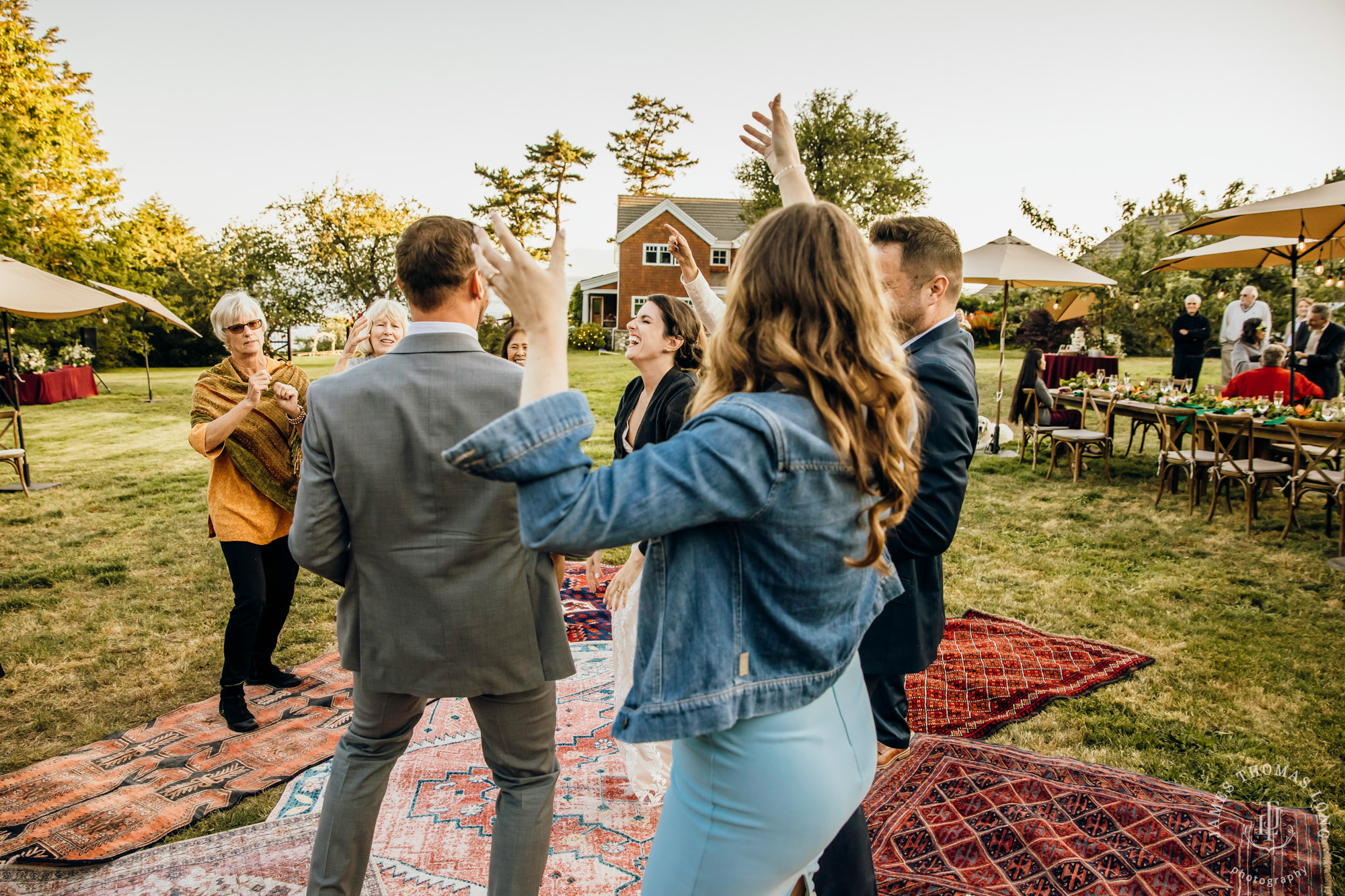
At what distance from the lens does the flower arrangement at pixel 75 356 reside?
20456mm

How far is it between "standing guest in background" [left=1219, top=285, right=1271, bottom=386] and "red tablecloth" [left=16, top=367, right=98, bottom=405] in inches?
947

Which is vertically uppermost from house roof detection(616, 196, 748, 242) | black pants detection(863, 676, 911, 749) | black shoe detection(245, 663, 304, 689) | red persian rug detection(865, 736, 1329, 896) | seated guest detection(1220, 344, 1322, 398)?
house roof detection(616, 196, 748, 242)

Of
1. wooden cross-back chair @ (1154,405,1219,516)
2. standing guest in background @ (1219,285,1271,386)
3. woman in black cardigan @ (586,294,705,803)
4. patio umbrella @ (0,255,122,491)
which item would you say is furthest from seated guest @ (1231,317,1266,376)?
patio umbrella @ (0,255,122,491)

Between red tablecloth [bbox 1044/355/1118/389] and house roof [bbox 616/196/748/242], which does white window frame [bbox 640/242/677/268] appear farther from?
red tablecloth [bbox 1044/355/1118/389]

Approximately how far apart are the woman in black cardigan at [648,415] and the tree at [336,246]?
31453mm

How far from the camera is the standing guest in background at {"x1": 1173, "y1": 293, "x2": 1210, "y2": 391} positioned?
40.7 ft

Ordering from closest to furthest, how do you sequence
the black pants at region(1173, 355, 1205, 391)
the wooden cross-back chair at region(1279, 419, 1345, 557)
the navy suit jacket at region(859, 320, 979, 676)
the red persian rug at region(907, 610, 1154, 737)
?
the navy suit jacket at region(859, 320, 979, 676) < the red persian rug at region(907, 610, 1154, 737) < the wooden cross-back chair at region(1279, 419, 1345, 557) < the black pants at region(1173, 355, 1205, 391)

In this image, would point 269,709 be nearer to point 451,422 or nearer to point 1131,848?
point 451,422

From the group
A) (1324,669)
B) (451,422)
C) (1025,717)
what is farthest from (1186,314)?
(451,422)

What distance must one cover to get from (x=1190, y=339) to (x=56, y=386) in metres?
24.2

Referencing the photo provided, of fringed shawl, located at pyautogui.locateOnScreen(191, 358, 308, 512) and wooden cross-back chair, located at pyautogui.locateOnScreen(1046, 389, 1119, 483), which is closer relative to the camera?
fringed shawl, located at pyautogui.locateOnScreen(191, 358, 308, 512)

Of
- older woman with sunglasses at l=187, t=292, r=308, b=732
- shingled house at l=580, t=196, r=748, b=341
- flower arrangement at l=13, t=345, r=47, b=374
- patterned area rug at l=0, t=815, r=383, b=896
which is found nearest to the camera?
patterned area rug at l=0, t=815, r=383, b=896

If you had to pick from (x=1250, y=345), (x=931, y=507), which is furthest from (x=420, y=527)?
(x=1250, y=345)

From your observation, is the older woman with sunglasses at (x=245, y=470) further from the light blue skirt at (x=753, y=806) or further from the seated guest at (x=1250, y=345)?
the seated guest at (x=1250, y=345)
